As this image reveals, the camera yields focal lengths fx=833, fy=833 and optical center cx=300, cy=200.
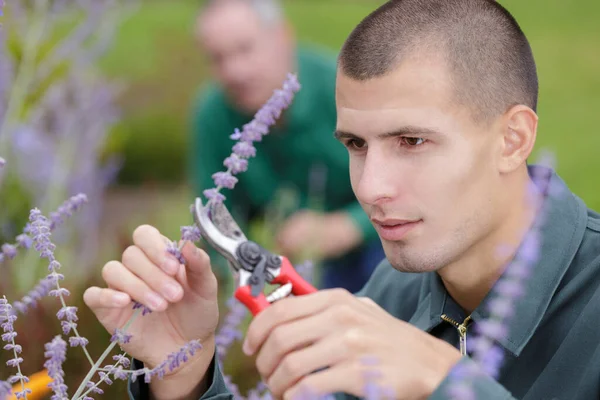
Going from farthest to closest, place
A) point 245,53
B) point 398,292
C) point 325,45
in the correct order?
point 325,45 < point 245,53 < point 398,292

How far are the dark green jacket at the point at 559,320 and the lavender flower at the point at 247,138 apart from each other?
612 mm

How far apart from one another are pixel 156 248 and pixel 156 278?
6 centimetres

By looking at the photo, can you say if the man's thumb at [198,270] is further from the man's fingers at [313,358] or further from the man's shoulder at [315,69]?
the man's shoulder at [315,69]

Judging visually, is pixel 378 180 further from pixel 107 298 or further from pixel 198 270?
pixel 107 298

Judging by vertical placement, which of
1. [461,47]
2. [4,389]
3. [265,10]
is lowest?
[4,389]

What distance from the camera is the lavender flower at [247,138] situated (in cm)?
139

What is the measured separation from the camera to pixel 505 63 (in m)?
1.99

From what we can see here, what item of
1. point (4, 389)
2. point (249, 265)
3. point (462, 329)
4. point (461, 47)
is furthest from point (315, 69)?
point (4, 389)

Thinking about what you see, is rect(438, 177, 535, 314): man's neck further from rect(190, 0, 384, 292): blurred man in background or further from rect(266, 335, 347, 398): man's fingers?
rect(190, 0, 384, 292): blurred man in background

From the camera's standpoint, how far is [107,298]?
5.36 feet

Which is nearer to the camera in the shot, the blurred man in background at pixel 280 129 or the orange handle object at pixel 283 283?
the orange handle object at pixel 283 283

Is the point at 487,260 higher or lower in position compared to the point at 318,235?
higher

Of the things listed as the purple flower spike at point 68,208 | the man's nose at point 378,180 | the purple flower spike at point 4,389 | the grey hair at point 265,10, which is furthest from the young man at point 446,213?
the grey hair at point 265,10

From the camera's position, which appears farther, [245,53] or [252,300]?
[245,53]
